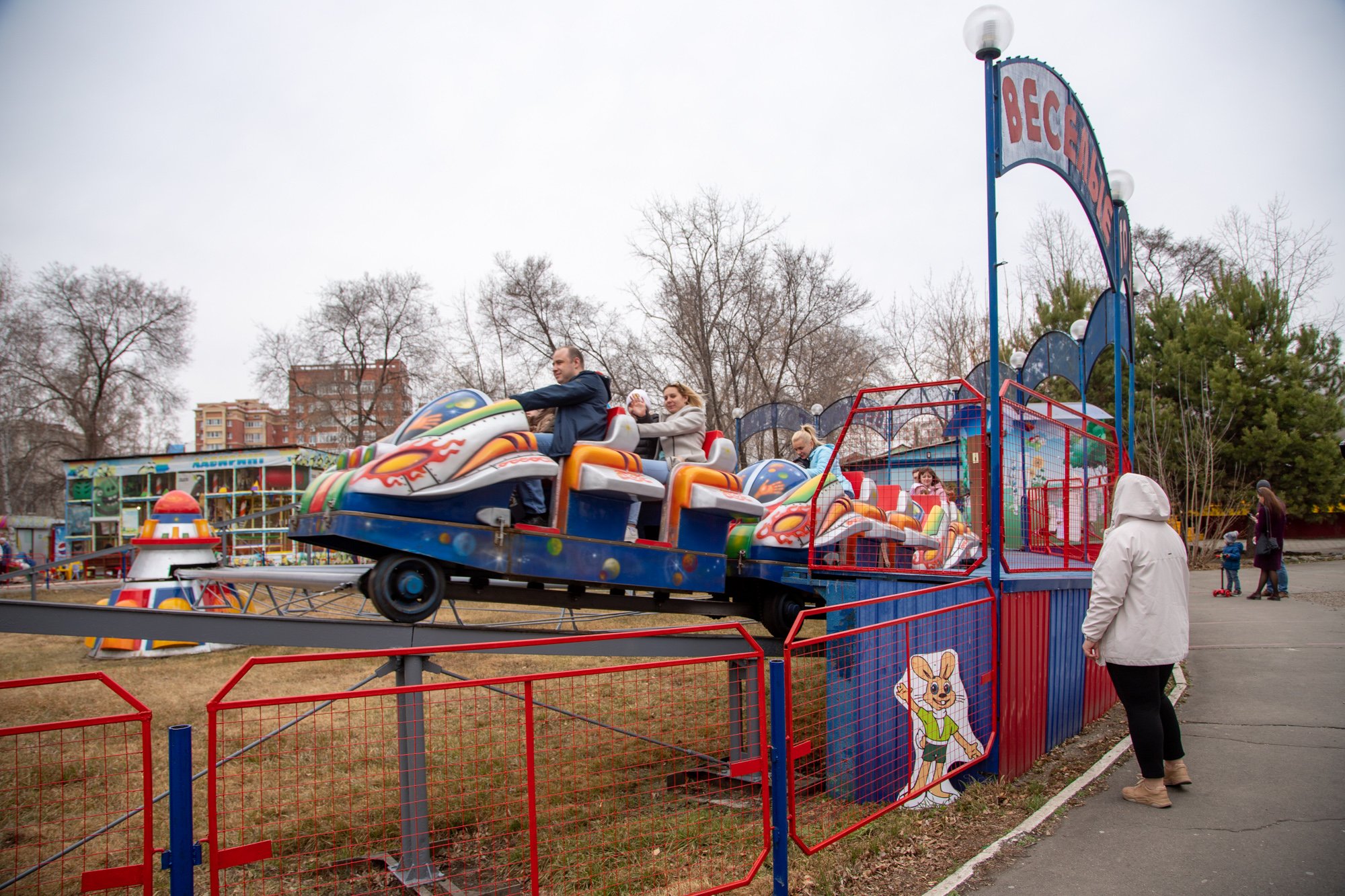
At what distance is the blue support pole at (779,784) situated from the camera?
3486 millimetres

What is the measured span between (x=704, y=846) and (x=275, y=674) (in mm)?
6699

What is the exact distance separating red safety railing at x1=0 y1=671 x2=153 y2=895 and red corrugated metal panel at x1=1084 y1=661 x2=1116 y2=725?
599 cm

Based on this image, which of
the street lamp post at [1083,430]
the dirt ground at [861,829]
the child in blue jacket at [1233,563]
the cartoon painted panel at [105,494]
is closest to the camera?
the dirt ground at [861,829]

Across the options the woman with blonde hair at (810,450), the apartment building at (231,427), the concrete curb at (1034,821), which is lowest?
the concrete curb at (1034,821)

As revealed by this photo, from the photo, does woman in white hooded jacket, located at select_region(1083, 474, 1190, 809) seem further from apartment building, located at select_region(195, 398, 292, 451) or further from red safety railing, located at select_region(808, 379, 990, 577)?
apartment building, located at select_region(195, 398, 292, 451)

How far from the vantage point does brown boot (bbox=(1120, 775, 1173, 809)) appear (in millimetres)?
4461

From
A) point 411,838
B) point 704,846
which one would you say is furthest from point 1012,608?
point 411,838

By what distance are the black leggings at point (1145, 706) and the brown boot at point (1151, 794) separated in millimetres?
33

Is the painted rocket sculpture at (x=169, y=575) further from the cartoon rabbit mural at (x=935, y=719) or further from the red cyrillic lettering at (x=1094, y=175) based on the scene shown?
the red cyrillic lettering at (x=1094, y=175)

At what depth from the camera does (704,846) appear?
15.2 ft

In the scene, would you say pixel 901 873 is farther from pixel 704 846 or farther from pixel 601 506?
pixel 601 506

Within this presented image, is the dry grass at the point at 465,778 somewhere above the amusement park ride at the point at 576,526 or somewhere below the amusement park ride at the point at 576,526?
below

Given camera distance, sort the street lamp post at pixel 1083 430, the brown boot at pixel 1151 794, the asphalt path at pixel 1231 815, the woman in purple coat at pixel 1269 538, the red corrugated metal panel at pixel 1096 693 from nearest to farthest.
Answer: the asphalt path at pixel 1231 815
the brown boot at pixel 1151 794
the red corrugated metal panel at pixel 1096 693
the street lamp post at pixel 1083 430
the woman in purple coat at pixel 1269 538

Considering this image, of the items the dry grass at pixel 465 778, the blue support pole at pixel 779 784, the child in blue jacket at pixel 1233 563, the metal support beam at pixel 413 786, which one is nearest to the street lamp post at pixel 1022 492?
the dry grass at pixel 465 778
